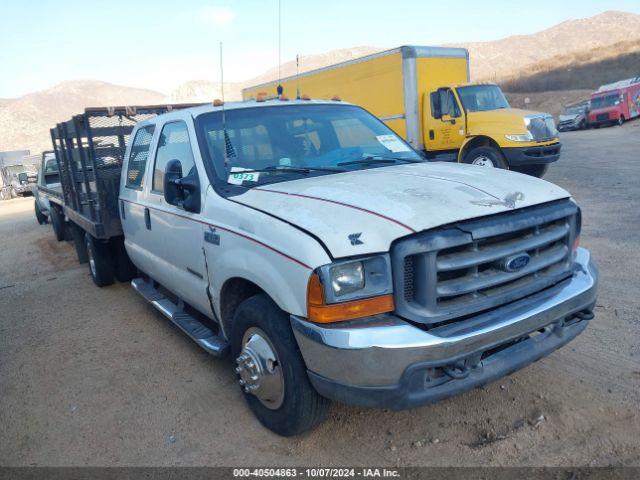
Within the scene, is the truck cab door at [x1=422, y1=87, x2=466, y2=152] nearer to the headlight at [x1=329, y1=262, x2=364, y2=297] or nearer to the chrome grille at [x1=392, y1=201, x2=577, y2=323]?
the chrome grille at [x1=392, y1=201, x2=577, y2=323]

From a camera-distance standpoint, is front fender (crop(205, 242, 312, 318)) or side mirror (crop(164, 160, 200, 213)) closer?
front fender (crop(205, 242, 312, 318))

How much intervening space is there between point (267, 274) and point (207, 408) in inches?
52.4

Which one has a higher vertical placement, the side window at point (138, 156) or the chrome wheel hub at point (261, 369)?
the side window at point (138, 156)

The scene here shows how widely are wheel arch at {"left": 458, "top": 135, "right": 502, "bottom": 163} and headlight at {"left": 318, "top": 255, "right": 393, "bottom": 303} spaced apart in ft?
30.4

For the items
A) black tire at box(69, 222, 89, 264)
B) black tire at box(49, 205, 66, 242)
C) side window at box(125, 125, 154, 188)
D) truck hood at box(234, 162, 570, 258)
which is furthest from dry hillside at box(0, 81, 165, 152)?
truck hood at box(234, 162, 570, 258)

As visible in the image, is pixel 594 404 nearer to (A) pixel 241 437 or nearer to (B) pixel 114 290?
(A) pixel 241 437

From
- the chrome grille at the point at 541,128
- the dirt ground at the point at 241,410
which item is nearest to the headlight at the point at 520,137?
the chrome grille at the point at 541,128

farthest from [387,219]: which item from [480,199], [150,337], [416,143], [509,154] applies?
[416,143]

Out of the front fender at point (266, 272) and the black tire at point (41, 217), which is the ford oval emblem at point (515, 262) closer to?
the front fender at point (266, 272)

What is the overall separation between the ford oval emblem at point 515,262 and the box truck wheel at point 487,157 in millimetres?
8665

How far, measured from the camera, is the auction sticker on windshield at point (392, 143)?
13.7 feet

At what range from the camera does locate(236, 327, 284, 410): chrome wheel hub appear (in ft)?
9.69

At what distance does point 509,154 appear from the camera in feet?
35.4

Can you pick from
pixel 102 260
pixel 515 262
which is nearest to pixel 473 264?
pixel 515 262
